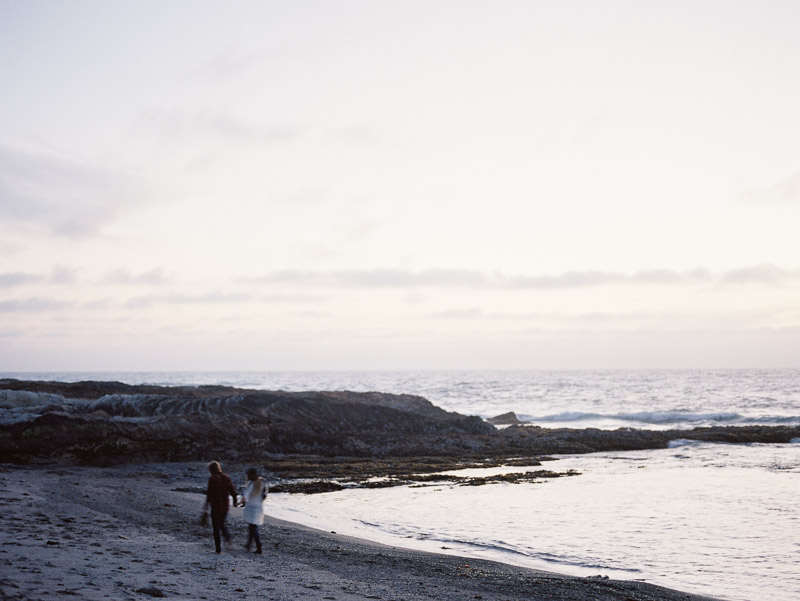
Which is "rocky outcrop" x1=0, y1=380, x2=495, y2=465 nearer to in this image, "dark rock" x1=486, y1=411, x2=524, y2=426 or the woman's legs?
the woman's legs

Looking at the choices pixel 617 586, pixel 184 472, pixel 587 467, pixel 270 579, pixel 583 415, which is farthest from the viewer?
pixel 583 415

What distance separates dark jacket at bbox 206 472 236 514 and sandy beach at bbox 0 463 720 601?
85 cm

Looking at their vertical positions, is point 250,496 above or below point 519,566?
above

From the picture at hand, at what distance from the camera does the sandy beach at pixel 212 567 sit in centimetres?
971

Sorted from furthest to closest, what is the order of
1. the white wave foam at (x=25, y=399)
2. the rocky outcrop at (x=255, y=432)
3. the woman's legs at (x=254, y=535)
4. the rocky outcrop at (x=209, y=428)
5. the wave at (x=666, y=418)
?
the wave at (x=666, y=418)
the white wave foam at (x=25, y=399)
the rocky outcrop at (x=255, y=432)
the rocky outcrop at (x=209, y=428)
the woman's legs at (x=254, y=535)

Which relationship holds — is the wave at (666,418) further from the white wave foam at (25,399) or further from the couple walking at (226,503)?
the couple walking at (226,503)

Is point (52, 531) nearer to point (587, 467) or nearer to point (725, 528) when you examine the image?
point (725, 528)

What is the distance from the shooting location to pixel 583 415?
69500 mm

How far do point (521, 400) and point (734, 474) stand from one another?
69.3m

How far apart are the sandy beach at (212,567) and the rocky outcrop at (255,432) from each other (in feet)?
37.6

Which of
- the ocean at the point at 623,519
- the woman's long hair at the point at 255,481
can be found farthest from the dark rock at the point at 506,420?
the woman's long hair at the point at 255,481

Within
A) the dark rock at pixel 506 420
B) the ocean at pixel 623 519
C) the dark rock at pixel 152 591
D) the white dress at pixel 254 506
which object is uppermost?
the white dress at pixel 254 506

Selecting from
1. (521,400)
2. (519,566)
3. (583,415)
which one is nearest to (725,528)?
(519,566)

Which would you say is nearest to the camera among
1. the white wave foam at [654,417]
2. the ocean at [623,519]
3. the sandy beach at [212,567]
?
the sandy beach at [212,567]
